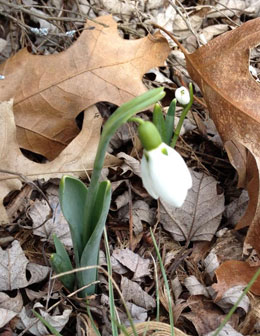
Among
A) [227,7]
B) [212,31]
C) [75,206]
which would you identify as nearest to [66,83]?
[75,206]

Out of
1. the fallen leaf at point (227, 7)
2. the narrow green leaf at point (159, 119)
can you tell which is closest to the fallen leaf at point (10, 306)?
the narrow green leaf at point (159, 119)

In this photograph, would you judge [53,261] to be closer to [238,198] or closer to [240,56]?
[238,198]

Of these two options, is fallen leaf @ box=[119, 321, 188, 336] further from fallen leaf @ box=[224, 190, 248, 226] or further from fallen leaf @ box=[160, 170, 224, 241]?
fallen leaf @ box=[224, 190, 248, 226]

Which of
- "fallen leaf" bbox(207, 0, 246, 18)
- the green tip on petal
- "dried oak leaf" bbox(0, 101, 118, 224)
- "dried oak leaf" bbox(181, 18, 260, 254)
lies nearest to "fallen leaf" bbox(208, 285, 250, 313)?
"dried oak leaf" bbox(181, 18, 260, 254)

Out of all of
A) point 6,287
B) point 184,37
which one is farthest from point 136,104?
point 184,37

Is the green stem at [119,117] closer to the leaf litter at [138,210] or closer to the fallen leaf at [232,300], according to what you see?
the leaf litter at [138,210]

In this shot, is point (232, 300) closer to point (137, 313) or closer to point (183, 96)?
point (137, 313)
